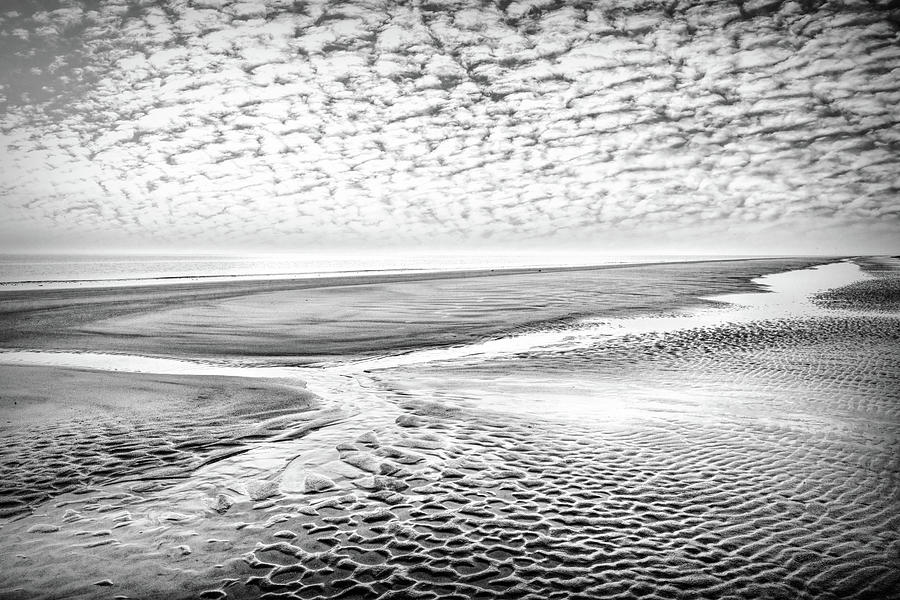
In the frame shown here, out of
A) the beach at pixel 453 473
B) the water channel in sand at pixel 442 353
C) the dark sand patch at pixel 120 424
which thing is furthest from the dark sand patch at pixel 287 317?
the dark sand patch at pixel 120 424

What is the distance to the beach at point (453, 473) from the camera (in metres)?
3.11

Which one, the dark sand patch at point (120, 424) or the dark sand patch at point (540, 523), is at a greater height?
the dark sand patch at point (120, 424)

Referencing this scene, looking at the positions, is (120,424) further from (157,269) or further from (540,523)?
(157,269)

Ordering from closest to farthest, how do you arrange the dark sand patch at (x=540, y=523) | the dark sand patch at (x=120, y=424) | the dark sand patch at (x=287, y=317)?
the dark sand patch at (x=540, y=523), the dark sand patch at (x=120, y=424), the dark sand patch at (x=287, y=317)

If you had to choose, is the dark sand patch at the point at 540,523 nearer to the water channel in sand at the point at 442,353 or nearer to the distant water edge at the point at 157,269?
the water channel in sand at the point at 442,353

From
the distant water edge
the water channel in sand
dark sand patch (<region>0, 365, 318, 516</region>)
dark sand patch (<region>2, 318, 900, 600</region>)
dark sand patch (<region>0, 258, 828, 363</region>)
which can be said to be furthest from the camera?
the distant water edge

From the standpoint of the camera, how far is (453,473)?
4.60 m

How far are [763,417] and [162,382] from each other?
8774mm

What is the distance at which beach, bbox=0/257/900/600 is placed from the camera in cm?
311

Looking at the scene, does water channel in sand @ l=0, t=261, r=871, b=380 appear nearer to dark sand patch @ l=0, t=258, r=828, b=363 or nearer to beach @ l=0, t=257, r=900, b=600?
beach @ l=0, t=257, r=900, b=600

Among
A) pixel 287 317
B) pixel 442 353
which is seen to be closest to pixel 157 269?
pixel 287 317

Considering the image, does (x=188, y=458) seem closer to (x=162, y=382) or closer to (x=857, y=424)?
(x=162, y=382)

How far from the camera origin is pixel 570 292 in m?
26.3

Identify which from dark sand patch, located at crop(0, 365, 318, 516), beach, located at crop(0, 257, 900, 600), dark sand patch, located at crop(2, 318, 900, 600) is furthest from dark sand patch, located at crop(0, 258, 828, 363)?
dark sand patch, located at crop(2, 318, 900, 600)
